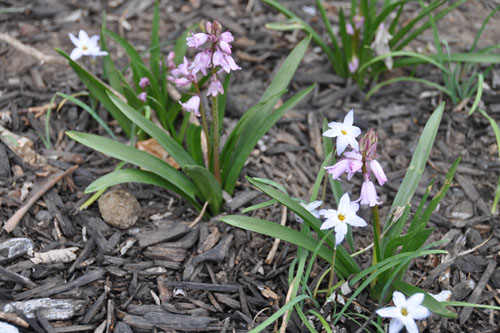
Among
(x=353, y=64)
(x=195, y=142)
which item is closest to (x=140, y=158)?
(x=195, y=142)

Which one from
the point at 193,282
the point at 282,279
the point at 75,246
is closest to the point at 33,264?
the point at 75,246

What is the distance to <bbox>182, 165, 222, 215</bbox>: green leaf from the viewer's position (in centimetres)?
268

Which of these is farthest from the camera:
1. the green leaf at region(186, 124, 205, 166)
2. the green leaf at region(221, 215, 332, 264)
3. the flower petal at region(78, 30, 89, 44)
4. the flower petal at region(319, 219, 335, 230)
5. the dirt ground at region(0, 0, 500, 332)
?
the flower petal at region(78, 30, 89, 44)

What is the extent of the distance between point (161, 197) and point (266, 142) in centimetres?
84

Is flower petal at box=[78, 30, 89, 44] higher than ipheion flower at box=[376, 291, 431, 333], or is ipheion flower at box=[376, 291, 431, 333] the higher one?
flower petal at box=[78, 30, 89, 44]

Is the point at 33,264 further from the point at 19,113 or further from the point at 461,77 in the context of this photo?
the point at 461,77

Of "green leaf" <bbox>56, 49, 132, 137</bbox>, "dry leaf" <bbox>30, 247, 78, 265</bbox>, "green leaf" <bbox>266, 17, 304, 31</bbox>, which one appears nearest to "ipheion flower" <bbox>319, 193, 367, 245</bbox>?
"dry leaf" <bbox>30, 247, 78, 265</bbox>

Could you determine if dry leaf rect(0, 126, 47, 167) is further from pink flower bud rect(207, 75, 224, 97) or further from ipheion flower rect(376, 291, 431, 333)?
ipheion flower rect(376, 291, 431, 333)

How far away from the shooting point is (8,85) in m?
3.75

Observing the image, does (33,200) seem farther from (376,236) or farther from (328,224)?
(376,236)

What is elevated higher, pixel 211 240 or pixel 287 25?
pixel 287 25

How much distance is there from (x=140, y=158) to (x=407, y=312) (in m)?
1.54

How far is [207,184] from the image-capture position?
2.84 meters

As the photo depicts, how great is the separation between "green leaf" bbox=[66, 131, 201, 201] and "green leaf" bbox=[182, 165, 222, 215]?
9cm
